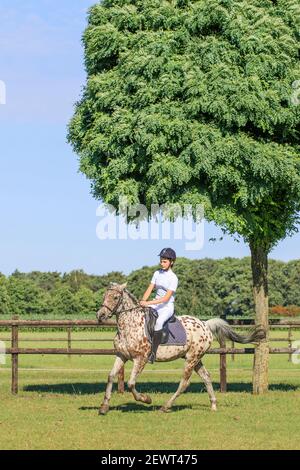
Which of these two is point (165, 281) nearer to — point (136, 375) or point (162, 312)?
point (162, 312)

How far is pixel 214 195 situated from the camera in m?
19.5

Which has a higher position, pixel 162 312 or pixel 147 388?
pixel 162 312

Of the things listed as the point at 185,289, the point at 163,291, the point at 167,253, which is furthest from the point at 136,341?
the point at 185,289

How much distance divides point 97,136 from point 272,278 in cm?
10526

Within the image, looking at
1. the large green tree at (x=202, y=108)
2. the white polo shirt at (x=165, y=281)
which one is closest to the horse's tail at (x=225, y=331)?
the white polo shirt at (x=165, y=281)

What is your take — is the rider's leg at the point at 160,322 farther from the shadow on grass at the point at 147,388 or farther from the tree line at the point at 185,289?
the tree line at the point at 185,289

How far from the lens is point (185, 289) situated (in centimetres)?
10606

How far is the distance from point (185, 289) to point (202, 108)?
3441 inches

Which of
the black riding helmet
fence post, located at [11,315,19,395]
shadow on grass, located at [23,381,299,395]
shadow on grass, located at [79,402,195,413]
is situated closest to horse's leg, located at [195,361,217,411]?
shadow on grass, located at [79,402,195,413]

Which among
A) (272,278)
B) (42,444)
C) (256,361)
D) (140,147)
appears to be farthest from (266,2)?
(272,278)

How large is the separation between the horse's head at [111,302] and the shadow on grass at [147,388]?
6816 millimetres

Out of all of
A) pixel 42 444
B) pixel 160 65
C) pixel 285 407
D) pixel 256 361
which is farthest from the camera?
pixel 256 361

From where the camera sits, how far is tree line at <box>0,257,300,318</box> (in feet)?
313
